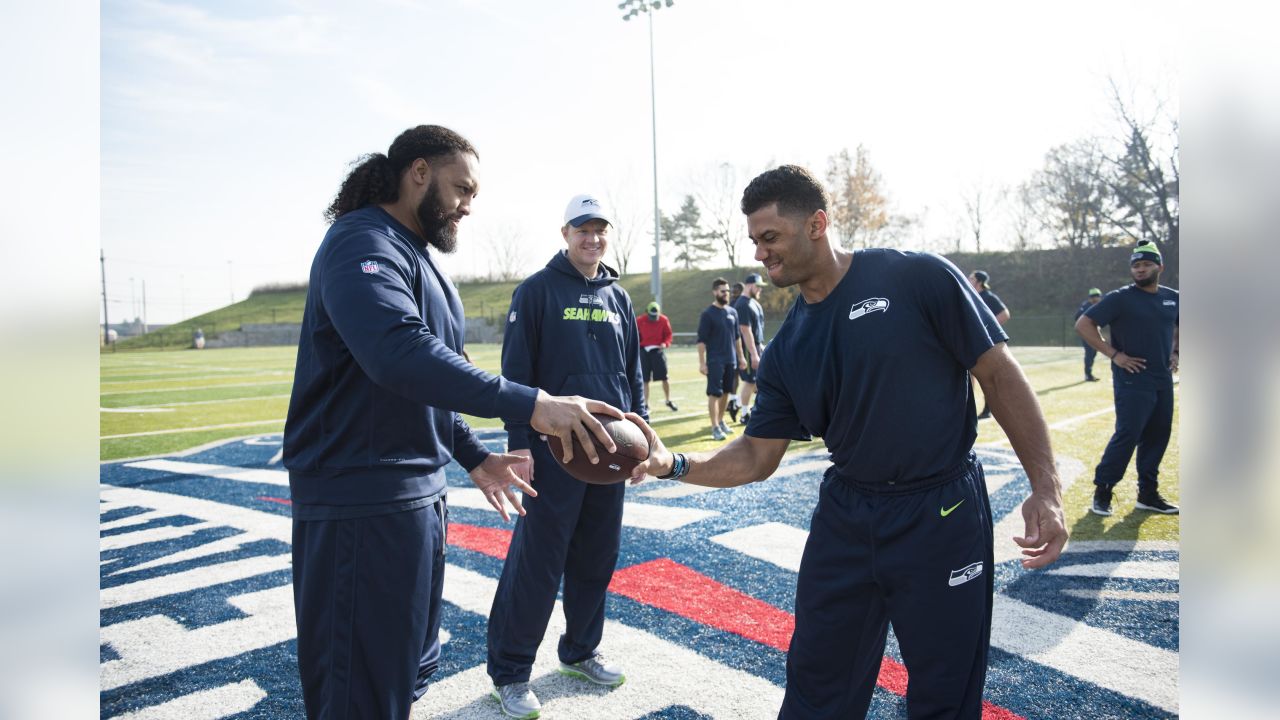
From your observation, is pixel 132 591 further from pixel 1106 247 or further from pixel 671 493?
pixel 1106 247

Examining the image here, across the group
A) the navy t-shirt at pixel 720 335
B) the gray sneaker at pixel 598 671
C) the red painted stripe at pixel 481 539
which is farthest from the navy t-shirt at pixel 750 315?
the gray sneaker at pixel 598 671

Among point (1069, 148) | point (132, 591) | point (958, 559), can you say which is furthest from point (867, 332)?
point (1069, 148)

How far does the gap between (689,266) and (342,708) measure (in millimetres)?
76094

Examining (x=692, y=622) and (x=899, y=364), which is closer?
(x=899, y=364)

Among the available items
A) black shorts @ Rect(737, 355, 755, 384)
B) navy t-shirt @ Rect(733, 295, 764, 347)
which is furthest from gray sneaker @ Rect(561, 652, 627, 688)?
black shorts @ Rect(737, 355, 755, 384)

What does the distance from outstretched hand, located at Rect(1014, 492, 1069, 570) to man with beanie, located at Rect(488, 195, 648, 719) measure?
75.0 inches

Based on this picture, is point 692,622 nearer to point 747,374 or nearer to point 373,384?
point 373,384

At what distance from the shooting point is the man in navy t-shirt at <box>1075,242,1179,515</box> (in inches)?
255

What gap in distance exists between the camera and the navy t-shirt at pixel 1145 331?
6496 mm

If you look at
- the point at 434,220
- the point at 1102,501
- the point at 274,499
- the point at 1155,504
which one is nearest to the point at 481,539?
the point at 274,499

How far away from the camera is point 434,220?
8.44ft

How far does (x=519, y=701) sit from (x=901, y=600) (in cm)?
185

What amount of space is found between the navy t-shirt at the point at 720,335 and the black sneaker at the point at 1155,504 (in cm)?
597

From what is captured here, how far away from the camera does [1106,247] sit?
46.7 m
